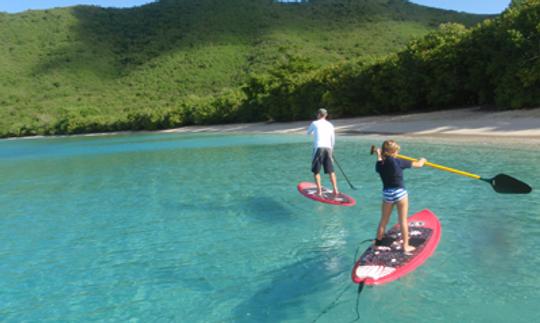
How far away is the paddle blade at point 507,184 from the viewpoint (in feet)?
27.6

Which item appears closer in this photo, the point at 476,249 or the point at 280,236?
the point at 476,249

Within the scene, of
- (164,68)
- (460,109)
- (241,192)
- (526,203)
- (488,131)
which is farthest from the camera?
(164,68)

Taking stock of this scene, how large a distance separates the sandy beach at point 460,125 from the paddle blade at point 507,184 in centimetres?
1501

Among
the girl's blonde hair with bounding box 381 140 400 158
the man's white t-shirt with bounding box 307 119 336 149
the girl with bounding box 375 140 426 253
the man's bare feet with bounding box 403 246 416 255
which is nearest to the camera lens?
the girl's blonde hair with bounding box 381 140 400 158

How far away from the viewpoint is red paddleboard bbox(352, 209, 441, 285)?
630 cm

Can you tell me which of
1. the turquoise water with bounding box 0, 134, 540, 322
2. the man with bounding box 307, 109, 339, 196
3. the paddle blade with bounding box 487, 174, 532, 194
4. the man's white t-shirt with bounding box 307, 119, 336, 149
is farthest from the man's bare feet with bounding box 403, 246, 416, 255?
the man's white t-shirt with bounding box 307, 119, 336, 149

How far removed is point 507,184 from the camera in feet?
27.9

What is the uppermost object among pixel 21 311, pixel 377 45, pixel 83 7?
pixel 83 7

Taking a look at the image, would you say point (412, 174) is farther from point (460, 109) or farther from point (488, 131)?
point (460, 109)

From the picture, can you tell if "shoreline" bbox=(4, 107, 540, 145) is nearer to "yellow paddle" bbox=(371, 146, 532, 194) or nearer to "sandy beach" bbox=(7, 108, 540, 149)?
"sandy beach" bbox=(7, 108, 540, 149)

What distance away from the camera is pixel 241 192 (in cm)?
1516

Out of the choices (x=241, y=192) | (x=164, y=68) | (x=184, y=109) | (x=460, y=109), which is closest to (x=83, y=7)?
(x=164, y=68)

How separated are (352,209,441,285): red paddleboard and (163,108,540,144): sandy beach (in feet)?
54.6

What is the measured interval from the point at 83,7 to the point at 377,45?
134m
